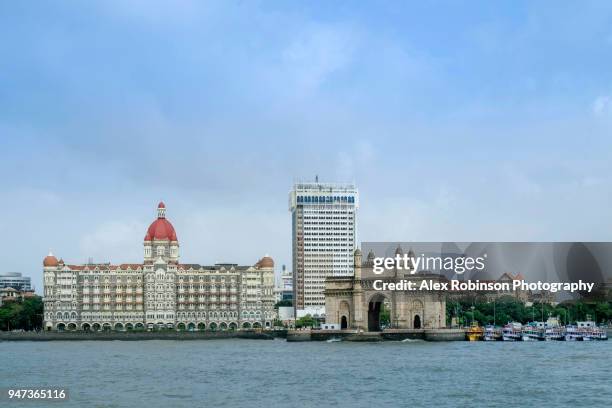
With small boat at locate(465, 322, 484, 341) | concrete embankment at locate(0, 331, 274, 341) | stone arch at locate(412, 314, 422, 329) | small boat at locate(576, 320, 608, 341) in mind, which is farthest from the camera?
concrete embankment at locate(0, 331, 274, 341)

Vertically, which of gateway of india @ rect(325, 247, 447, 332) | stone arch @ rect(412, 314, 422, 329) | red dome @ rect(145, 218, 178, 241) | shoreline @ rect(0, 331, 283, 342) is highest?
red dome @ rect(145, 218, 178, 241)

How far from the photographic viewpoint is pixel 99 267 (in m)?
170

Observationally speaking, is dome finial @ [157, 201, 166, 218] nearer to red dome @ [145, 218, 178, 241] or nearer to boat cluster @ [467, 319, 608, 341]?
red dome @ [145, 218, 178, 241]

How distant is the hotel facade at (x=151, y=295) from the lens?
6639 inches

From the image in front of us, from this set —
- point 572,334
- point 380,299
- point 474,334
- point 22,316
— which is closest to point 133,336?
point 22,316

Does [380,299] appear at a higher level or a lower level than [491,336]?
higher

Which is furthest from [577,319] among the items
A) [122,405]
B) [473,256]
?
[122,405]

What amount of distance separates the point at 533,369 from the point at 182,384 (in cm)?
2484

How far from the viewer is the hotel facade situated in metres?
169

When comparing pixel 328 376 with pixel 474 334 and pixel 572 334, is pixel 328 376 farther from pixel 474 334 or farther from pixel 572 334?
pixel 572 334

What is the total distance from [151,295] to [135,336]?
2209cm

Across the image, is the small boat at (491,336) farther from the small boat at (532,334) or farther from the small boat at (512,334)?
the small boat at (532,334)

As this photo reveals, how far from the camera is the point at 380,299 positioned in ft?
436

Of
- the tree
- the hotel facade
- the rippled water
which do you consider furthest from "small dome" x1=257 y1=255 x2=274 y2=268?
the rippled water
